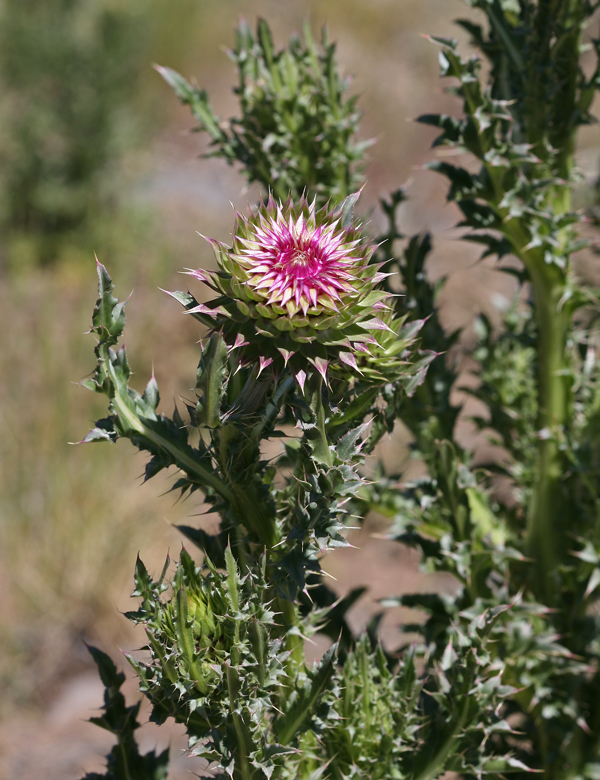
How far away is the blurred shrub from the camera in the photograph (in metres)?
8.22

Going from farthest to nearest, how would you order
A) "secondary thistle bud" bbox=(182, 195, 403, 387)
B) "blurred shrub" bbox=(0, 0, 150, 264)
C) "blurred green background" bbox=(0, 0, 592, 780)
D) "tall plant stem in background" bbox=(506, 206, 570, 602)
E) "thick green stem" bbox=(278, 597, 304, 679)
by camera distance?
1. "blurred shrub" bbox=(0, 0, 150, 264)
2. "blurred green background" bbox=(0, 0, 592, 780)
3. "tall plant stem in background" bbox=(506, 206, 570, 602)
4. "thick green stem" bbox=(278, 597, 304, 679)
5. "secondary thistle bud" bbox=(182, 195, 403, 387)

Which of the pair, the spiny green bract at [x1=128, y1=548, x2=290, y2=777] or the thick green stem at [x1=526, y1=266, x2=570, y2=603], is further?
the thick green stem at [x1=526, y1=266, x2=570, y2=603]

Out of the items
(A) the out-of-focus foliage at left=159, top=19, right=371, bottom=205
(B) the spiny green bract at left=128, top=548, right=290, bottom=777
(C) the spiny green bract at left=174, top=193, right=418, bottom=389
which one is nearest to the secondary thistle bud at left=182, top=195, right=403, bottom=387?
(C) the spiny green bract at left=174, top=193, right=418, bottom=389

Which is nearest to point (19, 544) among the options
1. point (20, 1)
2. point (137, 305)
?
point (137, 305)

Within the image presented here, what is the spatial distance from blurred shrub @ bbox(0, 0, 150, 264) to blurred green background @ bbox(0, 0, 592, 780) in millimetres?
23

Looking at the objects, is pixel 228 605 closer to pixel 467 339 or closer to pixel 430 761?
pixel 430 761

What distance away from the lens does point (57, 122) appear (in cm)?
843

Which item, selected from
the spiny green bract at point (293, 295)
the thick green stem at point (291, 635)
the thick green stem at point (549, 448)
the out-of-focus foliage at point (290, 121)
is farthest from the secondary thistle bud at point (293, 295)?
the thick green stem at point (549, 448)

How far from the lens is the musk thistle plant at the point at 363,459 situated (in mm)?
1313

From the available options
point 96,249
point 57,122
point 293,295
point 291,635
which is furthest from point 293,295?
point 57,122

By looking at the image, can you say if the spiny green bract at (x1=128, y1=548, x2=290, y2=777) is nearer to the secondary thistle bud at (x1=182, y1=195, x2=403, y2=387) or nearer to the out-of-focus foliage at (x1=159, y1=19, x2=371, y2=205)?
the secondary thistle bud at (x1=182, y1=195, x2=403, y2=387)

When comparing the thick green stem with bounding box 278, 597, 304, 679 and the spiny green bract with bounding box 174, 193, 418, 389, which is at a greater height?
the spiny green bract with bounding box 174, 193, 418, 389

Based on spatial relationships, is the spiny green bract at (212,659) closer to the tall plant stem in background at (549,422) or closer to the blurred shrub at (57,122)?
the tall plant stem in background at (549,422)

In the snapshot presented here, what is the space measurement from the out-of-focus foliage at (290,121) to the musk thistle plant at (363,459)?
10 millimetres
